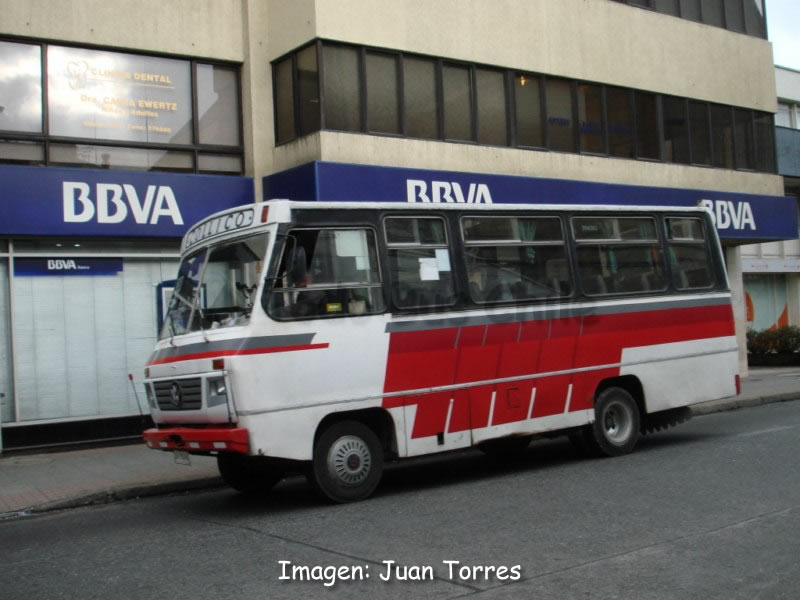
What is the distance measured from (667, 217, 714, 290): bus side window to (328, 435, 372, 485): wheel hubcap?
5211 millimetres

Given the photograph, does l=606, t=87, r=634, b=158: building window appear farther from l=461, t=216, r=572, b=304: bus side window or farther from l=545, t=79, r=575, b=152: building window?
l=461, t=216, r=572, b=304: bus side window

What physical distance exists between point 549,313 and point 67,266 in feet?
25.0

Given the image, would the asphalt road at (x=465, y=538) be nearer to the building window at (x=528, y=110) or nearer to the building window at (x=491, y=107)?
the building window at (x=491, y=107)

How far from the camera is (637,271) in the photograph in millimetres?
11992

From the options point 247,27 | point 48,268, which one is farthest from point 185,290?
point 247,27

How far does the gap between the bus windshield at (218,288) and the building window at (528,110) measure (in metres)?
9.97

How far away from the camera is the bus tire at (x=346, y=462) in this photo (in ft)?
30.0

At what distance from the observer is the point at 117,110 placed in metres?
14.9

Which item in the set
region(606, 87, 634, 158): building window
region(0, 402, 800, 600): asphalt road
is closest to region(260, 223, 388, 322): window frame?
region(0, 402, 800, 600): asphalt road

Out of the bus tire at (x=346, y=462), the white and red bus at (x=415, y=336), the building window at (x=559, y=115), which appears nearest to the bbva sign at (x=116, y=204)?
the white and red bus at (x=415, y=336)

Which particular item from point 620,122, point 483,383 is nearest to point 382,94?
point 620,122

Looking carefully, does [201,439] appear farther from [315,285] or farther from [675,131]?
[675,131]

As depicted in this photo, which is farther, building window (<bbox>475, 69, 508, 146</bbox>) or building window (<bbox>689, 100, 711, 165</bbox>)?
building window (<bbox>689, 100, 711, 165</bbox>)

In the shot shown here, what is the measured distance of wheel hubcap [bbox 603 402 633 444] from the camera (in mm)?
11734
